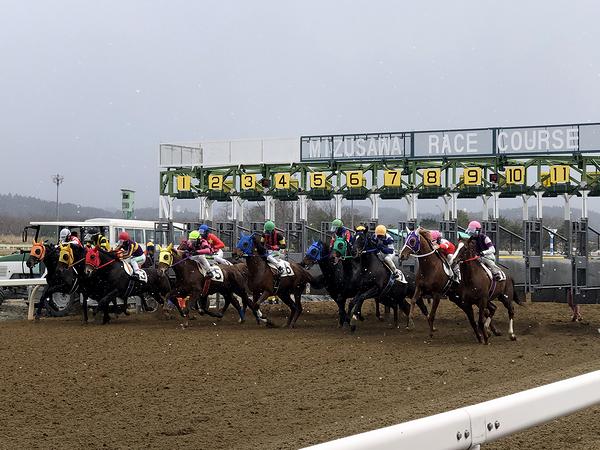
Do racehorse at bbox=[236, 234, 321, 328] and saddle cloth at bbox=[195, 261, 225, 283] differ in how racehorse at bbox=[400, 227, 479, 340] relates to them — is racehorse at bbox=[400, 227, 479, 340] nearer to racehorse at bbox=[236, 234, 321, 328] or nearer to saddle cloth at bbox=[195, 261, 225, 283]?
racehorse at bbox=[236, 234, 321, 328]

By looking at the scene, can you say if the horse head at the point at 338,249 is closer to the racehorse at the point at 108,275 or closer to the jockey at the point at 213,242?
the jockey at the point at 213,242

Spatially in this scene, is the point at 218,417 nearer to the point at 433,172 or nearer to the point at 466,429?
the point at 466,429

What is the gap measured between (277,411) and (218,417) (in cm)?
59

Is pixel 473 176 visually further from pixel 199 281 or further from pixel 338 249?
pixel 199 281

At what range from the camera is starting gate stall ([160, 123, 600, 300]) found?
21719 millimetres

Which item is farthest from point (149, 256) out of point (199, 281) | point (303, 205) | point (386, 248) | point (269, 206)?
point (386, 248)

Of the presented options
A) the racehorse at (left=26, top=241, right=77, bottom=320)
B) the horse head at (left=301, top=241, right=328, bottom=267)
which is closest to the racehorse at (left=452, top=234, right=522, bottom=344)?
the horse head at (left=301, top=241, right=328, bottom=267)

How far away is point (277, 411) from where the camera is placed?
759cm

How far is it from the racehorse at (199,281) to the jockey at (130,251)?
0.89m

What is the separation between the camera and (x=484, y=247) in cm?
1416

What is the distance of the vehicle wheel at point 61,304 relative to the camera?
20.1 metres

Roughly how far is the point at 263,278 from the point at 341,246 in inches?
73.6

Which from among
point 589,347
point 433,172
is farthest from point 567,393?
point 433,172

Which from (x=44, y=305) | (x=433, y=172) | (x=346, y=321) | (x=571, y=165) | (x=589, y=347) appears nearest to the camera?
(x=589, y=347)
